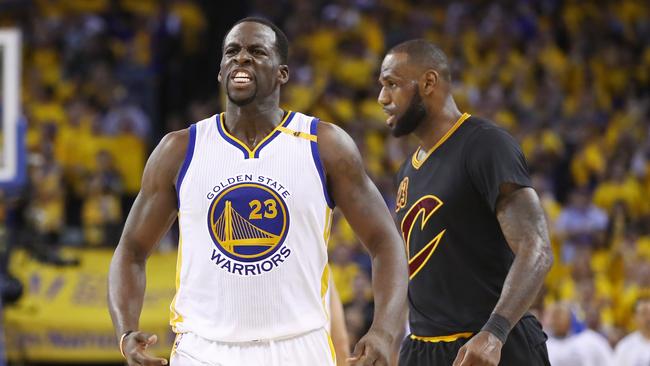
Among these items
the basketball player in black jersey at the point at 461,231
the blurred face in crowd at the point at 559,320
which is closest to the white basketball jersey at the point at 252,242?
the basketball player in black jersey at the point at 461,231

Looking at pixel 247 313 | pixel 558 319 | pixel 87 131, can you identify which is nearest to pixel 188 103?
pixel 87 131

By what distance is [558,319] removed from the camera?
8.98 metres

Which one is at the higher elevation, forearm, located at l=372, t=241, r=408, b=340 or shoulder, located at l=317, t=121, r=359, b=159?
shoulder, located at l=317, t=121, r=359, b=159

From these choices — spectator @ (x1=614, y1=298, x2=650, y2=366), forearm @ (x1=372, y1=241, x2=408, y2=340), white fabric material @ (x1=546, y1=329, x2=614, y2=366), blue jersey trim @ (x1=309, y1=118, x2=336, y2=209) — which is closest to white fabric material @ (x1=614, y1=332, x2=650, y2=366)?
spectator @ (x1=614, y1=298, x2=650, y2=366)

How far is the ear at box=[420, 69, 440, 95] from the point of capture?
5266mm

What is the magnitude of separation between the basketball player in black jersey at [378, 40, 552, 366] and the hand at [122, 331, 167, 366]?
122 cm

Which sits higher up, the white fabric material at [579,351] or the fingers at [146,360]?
the fingers at [146,360]

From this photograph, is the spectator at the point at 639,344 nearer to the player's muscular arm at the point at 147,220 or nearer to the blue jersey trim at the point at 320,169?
the blue jersey trim at the point at 320,169

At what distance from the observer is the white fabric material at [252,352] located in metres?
4.09

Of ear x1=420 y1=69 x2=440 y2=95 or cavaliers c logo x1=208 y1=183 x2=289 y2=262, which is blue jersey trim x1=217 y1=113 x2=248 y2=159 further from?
ear x1=420 y1=69 x2=440 y2=95

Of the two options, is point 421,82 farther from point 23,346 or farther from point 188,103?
point 188,103

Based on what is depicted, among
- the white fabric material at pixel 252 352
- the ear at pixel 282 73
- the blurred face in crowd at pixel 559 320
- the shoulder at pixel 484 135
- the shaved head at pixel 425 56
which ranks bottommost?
the blurred face in crowd at pixel 559 320

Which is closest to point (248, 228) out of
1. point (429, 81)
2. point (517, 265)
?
point (517, 265)

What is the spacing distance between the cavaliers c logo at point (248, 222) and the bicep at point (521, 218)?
1005 millimetres
